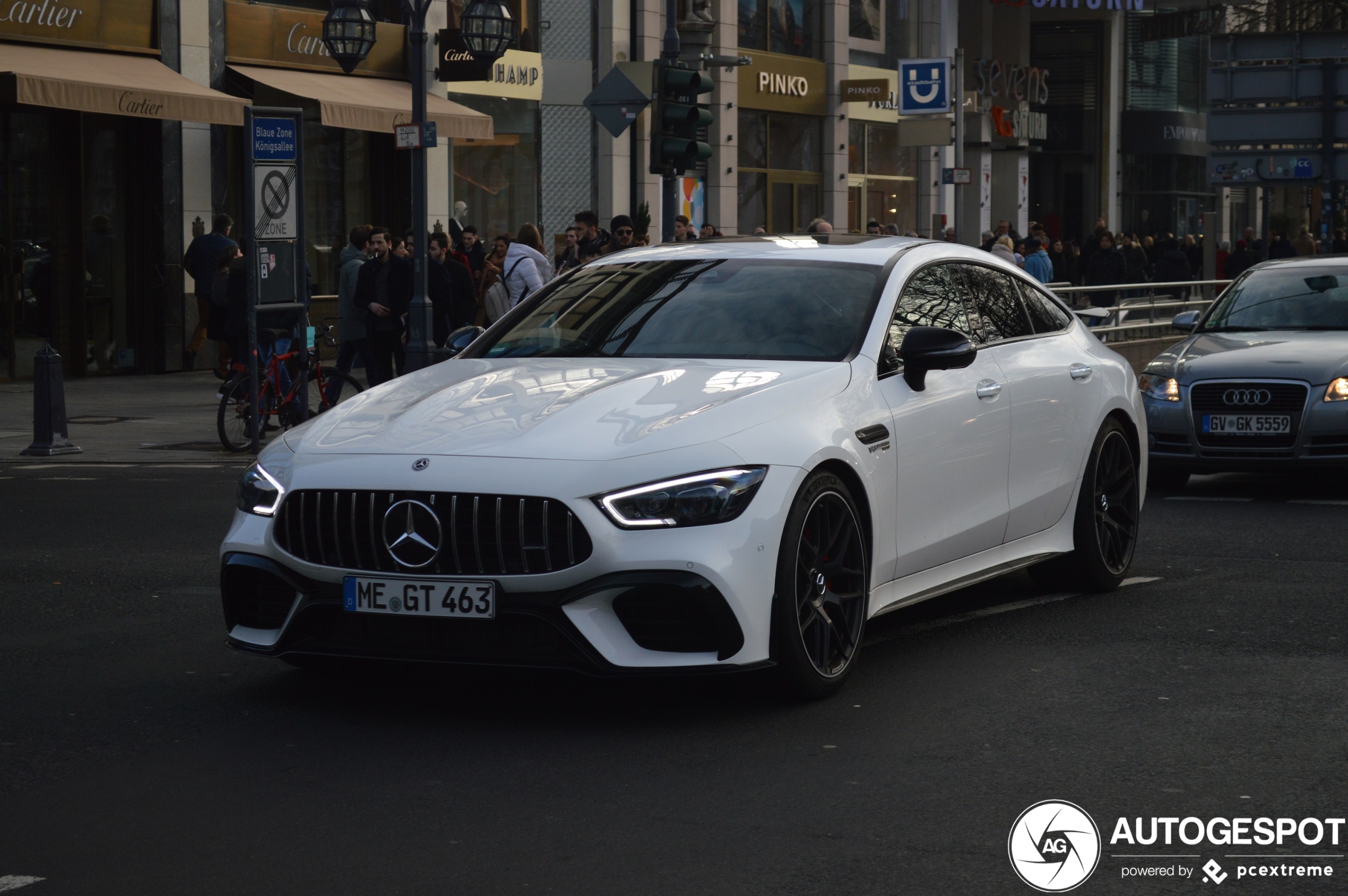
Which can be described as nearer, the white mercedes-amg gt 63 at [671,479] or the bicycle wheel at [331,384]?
the white mercedes-amg gt 63 at [671,479]

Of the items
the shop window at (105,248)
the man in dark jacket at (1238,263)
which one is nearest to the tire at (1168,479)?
the shop window at (105,248)

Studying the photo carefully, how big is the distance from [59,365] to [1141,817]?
12.2 m

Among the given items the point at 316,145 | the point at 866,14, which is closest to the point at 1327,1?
the point at 866,14

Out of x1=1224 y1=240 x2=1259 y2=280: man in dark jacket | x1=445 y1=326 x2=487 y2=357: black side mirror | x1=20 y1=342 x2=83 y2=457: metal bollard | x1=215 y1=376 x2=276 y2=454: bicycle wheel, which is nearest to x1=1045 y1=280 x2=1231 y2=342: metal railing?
x1=1224 y1=240 x2=1259 y2=280: man in dark jacket

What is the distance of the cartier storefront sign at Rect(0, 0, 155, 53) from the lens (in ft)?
71.3

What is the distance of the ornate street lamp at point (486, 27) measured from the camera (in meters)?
23.2

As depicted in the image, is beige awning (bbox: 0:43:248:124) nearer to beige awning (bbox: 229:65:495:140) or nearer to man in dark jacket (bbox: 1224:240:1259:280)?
beige awning (bbox: 229:65:495:140)

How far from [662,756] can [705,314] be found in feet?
6.56

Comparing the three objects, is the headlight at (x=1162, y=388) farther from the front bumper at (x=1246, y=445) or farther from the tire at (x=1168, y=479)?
the tire at (x=1168, y=479)

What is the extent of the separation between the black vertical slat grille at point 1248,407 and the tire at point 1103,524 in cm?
388

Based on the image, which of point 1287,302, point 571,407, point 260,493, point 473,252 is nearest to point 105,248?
point 473,252

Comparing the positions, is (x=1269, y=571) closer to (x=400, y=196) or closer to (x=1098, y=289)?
(x=1098, y=289)

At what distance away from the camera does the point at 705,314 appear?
23.2 ft

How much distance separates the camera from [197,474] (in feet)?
46.2
